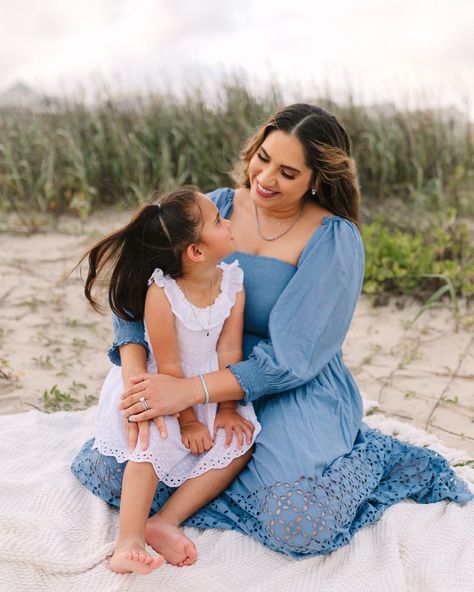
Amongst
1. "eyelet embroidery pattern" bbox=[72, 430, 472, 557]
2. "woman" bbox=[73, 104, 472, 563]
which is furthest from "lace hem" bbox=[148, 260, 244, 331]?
"eyelet embroidery pattern" bbox=[72, 430, 472, 557]

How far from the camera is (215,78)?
7.00m

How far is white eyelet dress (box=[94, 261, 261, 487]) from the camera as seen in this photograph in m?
2.48

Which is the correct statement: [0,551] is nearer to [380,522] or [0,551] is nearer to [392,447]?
[380,522]

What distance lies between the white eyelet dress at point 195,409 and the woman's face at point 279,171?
0.32m

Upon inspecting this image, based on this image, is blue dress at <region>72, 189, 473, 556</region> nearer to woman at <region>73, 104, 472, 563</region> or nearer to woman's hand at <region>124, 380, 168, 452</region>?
woman at <region>73, 104, 472, 563</region>

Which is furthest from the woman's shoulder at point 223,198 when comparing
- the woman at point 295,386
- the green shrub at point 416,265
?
the green shrub at point 416,265

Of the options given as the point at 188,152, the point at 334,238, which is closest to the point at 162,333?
the point at 334,238

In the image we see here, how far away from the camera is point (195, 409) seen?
8.66 ft

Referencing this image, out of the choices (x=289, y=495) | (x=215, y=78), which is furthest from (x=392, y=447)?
(x=215, y=78)

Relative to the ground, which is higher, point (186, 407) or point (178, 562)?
point (186, 407)

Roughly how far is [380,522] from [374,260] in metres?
2.43

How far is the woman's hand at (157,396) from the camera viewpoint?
8.06ft

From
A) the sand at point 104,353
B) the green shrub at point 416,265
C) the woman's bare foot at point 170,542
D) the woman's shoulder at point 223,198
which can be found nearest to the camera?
the woman's bare foot at point 170,542

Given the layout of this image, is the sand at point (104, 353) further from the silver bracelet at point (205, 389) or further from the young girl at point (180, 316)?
the silver bracelet at point (205, 389)
